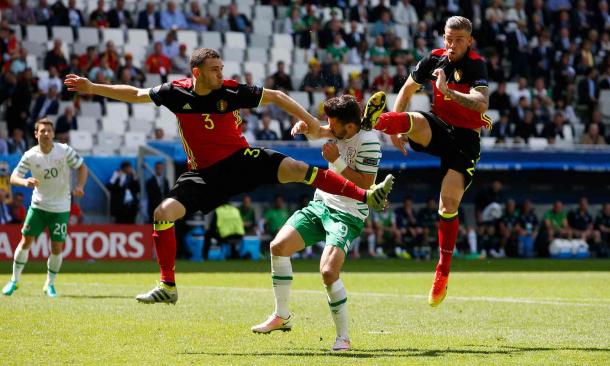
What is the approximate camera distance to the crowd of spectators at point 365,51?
89.4 feet

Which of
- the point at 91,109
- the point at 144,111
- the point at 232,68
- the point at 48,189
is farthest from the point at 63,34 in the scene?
the point at 48,189

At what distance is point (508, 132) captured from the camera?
1218 inches

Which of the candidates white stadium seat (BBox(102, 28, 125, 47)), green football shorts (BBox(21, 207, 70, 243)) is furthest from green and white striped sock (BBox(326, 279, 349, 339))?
white stadium seat (BBox(102, 28, 125, 47))

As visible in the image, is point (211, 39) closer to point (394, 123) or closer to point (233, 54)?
point (233, 54)

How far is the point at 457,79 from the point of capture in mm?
11648

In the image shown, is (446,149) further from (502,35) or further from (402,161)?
(502,35)

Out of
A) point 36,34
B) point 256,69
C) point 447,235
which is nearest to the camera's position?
point 447,235

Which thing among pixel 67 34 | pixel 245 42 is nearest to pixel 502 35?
pixel 245 42

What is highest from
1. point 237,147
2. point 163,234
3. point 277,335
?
point 237,147

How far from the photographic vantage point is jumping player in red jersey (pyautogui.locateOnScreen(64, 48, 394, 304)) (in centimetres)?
1046

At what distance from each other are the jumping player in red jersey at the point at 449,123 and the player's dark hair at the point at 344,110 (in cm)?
117

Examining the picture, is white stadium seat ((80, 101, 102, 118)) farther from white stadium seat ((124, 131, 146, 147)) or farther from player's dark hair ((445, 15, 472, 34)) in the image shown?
player's dark hair ((445, 15, 472, 34))

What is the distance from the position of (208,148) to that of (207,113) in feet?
1.12

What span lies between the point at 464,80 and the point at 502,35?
23795 millimetres
